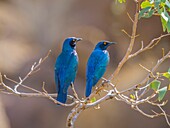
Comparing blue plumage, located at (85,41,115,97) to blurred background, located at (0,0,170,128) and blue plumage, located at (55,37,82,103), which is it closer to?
blue plumage, located at (55,37,82,103)

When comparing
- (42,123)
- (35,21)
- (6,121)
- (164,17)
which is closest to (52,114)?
(42,123)

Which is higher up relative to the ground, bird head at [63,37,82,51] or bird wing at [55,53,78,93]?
bird head at [63,37,82,51]

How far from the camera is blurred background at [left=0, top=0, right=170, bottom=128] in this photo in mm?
5590

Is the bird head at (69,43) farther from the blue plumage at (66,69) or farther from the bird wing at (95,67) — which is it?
the bird wing at (95,67)

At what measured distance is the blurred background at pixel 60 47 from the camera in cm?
559

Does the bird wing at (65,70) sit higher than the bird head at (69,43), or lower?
lower

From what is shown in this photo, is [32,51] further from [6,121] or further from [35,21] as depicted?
[6,121]

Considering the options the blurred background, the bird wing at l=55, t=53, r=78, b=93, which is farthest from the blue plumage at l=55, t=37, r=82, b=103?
the blurred background

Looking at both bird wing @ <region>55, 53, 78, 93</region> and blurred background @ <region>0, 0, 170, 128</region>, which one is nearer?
bird wing @ <region>55, 53, 78, 93</region>

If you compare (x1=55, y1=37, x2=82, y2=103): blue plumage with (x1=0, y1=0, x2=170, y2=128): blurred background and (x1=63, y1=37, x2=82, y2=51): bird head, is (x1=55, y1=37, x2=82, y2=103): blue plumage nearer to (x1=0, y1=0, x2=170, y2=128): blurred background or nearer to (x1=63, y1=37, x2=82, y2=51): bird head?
(x1=63, y1=37, x2=82, y2=51): bird head

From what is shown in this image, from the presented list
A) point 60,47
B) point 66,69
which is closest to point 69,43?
point 66,69

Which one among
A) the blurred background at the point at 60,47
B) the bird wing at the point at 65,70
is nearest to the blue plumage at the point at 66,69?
the bird wing at the point at 65,70

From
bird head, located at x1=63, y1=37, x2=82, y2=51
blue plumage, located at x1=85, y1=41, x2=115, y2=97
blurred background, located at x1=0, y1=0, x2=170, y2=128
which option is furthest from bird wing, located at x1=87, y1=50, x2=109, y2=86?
blurred background, located at x1=0, y1=0, x2=170, y2=128

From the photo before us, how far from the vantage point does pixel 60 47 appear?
19.5 ft
